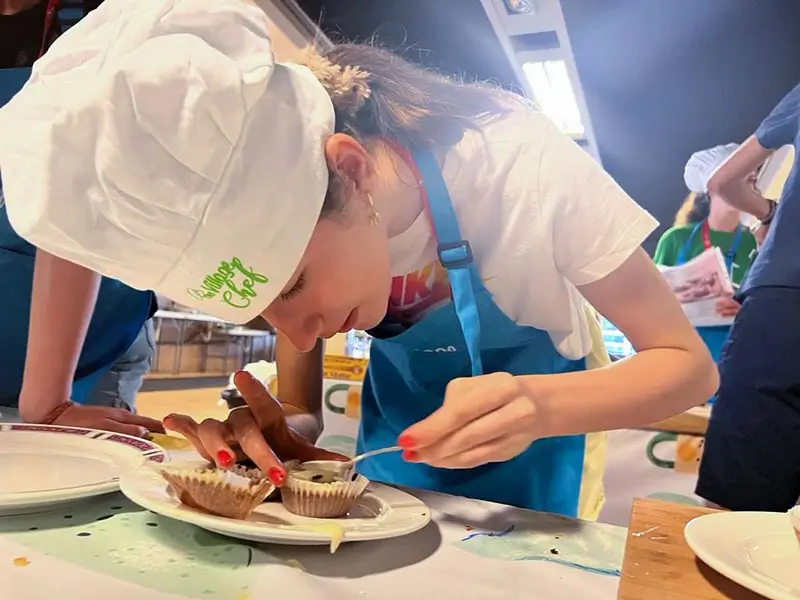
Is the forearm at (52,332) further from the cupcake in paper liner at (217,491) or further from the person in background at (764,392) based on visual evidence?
the person in background at (764,392)

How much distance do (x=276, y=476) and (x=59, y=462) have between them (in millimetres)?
242

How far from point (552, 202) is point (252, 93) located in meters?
0.32

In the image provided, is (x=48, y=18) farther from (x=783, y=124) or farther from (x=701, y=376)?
(x=783, y=124)

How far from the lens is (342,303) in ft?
2.16

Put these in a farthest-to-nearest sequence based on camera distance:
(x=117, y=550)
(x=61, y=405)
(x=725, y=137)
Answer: (x=725, y=137) → (x=61, y=405) → (x=117, y=550)

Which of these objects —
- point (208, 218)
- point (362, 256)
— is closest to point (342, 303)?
point (362, 256)

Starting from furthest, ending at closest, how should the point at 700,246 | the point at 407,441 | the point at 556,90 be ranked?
1. the point at 556,90
2. the point at 700,246
3. the point at 407,441

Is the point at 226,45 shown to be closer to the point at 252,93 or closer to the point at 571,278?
the point at 252,93

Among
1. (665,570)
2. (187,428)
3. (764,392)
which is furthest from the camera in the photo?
(764,392)

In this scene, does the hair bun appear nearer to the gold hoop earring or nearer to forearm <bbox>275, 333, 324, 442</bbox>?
the gold hoop earring

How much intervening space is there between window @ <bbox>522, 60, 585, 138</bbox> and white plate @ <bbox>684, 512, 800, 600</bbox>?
3325 mm

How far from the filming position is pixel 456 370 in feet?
2.98

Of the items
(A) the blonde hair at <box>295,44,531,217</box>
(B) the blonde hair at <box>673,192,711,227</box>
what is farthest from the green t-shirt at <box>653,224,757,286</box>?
(A) the blonde hair at <box>295,44,531,217</box>

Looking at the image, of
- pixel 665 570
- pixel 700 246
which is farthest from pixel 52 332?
pixel 700 246
